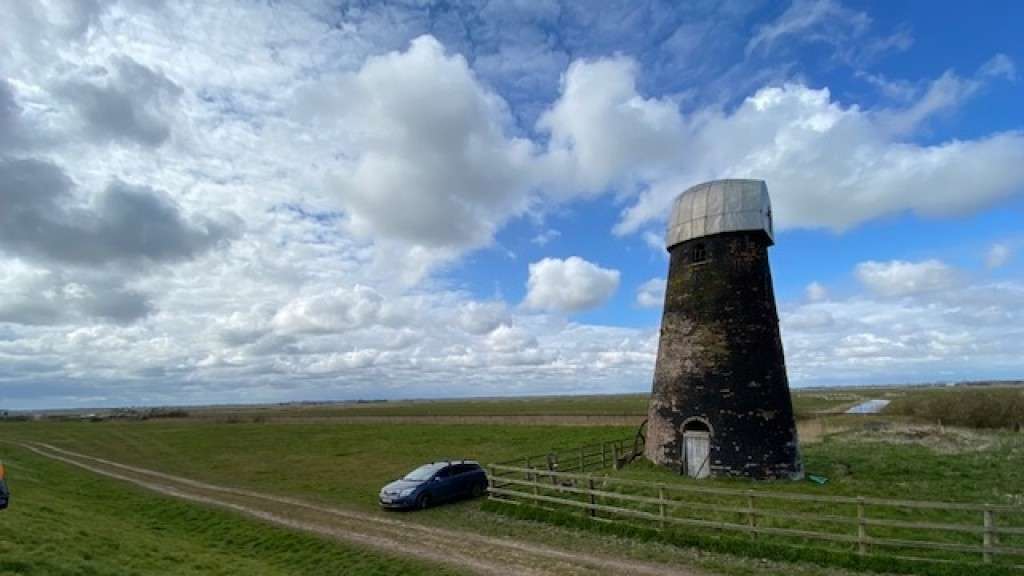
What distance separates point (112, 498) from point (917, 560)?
88.5 feet

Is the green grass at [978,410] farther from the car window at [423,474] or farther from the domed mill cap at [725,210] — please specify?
the car window at [423,474]

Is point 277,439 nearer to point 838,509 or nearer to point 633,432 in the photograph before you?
point 633,432

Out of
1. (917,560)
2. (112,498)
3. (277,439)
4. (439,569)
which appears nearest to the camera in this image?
(917,560)

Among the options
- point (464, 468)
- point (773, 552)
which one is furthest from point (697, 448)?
point (773, 552)

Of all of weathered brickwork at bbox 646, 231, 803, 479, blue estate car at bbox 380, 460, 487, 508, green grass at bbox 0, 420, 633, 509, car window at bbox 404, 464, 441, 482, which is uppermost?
weathered brickwork at bbox 646, 231, 803, 479

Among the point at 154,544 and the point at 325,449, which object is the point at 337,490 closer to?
the point at 154,544

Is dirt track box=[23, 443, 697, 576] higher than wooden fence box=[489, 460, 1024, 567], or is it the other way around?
wooden fence box=[489, 460, 1024, 567]

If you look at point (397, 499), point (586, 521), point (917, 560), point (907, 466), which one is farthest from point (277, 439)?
point (917, 560)

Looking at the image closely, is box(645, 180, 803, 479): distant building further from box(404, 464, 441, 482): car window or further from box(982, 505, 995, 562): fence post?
box(982, 505, 995, 562): fence post

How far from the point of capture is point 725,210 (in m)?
22.4

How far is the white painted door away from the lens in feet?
69.1

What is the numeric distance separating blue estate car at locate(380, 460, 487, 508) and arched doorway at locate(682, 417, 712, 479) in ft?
24.1

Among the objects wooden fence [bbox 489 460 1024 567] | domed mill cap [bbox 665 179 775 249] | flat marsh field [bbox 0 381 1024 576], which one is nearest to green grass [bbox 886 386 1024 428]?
flat marsh field [bbox 0 381 1024 576]

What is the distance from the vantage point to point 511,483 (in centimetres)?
2042
